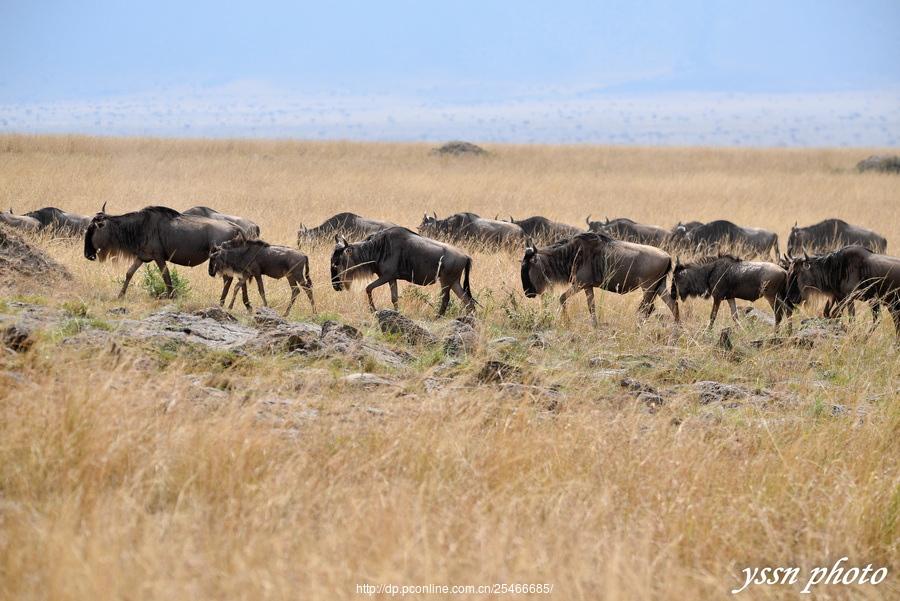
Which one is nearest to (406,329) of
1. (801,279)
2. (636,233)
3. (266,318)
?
(266,318)

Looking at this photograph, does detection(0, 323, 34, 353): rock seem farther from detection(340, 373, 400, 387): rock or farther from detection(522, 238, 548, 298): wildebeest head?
detection(522, 238, 548, 298): wildebeest head

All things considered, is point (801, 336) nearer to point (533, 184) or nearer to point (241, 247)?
point (241, 247)

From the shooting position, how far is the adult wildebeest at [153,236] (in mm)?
8109

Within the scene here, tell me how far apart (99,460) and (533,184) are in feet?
72.7

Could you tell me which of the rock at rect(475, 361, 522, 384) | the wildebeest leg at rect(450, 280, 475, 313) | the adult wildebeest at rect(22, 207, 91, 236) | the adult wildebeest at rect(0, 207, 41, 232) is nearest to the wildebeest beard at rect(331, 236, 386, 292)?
the wildebeest leg at rect(450, 280, 475, 313)

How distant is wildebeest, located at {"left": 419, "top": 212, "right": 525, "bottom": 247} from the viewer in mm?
13359

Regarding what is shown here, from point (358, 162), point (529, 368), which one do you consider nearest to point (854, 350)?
point (529, 368)

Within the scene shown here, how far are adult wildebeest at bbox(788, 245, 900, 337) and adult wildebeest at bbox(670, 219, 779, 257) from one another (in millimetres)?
5415

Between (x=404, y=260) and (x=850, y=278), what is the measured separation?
4644 millimetres

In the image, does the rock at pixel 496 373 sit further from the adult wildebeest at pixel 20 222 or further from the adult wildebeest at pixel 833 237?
the adult wildebeest at pixel 833 237

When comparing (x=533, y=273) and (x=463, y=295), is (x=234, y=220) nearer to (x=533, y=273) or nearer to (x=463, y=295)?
(x=463, y=295)

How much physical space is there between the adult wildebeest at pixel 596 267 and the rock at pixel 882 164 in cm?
2921

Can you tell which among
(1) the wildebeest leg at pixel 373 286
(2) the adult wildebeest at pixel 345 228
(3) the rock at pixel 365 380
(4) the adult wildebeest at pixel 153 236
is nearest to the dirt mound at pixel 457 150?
(2) the adult wildebeest at pixel 345 228

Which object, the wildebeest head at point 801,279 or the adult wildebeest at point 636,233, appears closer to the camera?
the wildebeest head at point 801,279
